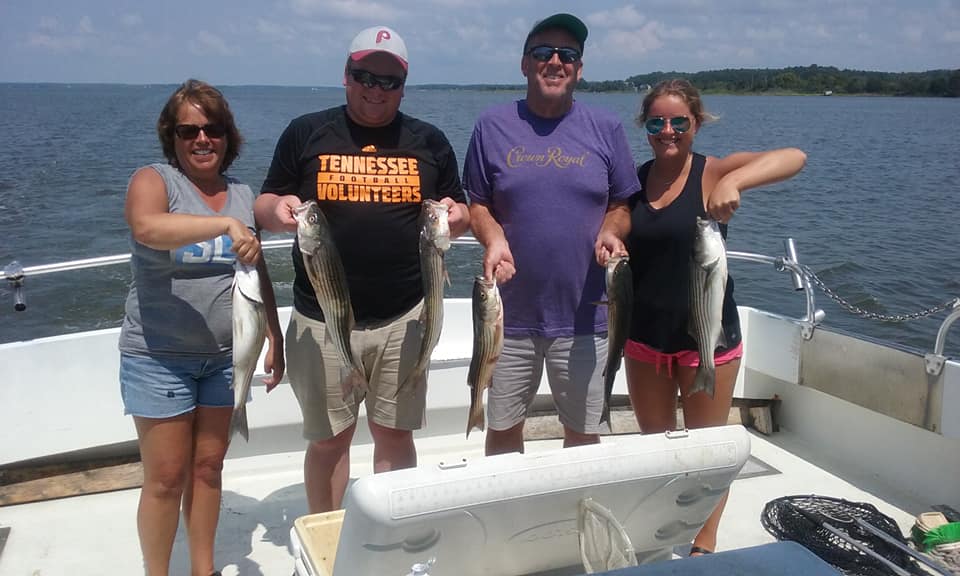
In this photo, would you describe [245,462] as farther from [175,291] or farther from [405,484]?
[405,484]

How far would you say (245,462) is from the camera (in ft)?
17.6

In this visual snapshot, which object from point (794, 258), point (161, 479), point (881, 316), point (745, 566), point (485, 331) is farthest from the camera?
point (794, 258)

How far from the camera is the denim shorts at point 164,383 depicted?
3168 millimetres

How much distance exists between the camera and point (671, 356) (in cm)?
368

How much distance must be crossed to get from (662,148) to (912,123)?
220 ft

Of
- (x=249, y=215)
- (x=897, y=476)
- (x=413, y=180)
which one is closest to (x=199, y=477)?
(x=249, y=215)

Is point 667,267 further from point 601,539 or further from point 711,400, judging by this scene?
point 601,539

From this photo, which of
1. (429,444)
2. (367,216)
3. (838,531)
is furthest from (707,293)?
(429,444)

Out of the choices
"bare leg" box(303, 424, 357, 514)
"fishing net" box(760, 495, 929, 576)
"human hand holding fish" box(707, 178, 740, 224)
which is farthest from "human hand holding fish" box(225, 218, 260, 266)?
"fishing net" box(760, 495, 929, 576)

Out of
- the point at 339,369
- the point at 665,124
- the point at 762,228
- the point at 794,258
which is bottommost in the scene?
the point at 762,228

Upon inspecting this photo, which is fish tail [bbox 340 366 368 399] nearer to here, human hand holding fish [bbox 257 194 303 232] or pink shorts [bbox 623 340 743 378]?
human hand holding fish [bbox 257 194 303 232]

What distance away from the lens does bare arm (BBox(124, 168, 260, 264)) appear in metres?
2.99

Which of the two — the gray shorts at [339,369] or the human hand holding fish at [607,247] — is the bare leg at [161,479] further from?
the human hand holding fish at [607,247]

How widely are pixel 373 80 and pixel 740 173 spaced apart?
1715 mm
